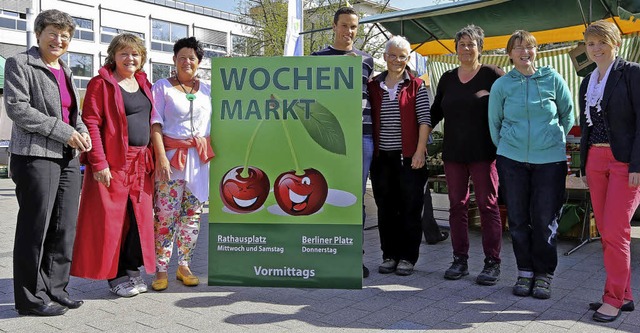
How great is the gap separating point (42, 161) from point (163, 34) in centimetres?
4170

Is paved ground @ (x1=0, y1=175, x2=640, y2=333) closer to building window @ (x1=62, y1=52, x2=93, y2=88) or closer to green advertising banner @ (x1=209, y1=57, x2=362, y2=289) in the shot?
green advertising banner @ (x1=209, y1=57, x2=362, y2=289)

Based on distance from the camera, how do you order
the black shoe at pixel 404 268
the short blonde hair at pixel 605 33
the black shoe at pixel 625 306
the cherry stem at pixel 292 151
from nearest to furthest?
the short blonde hair at pixel 605 33 → the black shoe at pixel 625 306 → the cherry stem at pixel 292 151 → the black shoe at pixel 404 268

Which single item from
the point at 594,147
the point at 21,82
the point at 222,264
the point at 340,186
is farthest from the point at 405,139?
the point at 21,82

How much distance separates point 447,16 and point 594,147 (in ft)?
15.0

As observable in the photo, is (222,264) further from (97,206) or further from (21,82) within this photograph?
(21,82)

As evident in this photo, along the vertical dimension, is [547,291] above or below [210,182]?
below

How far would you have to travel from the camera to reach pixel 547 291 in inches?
162

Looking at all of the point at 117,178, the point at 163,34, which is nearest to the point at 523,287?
the point at 117,178

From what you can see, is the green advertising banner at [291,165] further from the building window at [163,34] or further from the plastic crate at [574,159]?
the building window at [163,34]

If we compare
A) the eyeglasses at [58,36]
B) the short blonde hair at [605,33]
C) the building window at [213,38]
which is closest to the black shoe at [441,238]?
the short blonde hair at [605,33]

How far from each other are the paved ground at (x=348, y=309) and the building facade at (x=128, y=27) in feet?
86.6

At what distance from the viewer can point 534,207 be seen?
165 inches

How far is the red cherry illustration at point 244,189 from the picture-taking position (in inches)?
157

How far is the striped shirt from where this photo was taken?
460 cm
